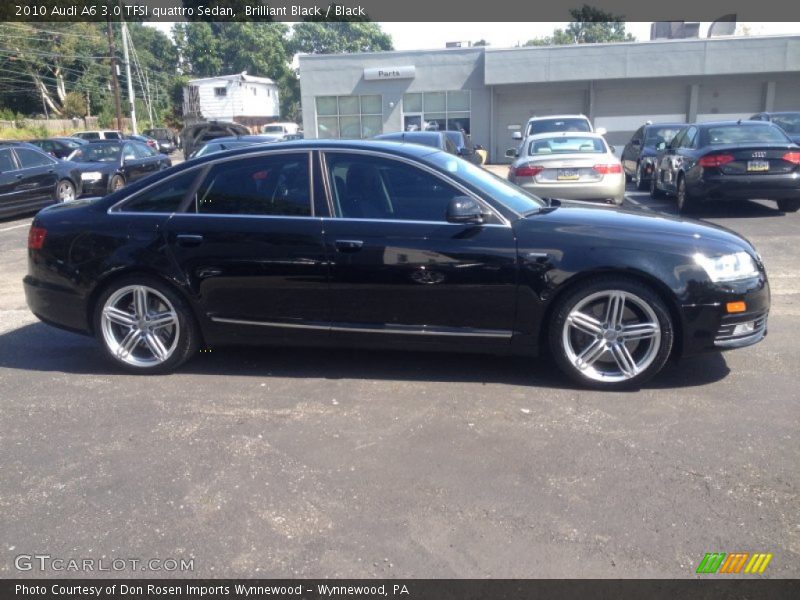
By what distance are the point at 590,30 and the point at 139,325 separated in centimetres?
12179

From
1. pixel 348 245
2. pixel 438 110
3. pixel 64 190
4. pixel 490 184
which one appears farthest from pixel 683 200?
pixel 438 110

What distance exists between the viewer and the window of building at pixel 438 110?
32.9 m

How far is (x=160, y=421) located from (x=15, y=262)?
685 centimetres

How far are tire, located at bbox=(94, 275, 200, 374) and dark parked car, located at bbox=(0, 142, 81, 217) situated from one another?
10615mm

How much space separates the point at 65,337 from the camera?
20.8 ft

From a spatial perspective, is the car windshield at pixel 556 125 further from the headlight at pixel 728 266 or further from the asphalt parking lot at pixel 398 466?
the headlight at pixel 728 266

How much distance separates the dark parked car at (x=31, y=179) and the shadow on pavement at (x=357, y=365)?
9726mm

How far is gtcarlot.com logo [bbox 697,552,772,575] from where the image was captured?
294cm

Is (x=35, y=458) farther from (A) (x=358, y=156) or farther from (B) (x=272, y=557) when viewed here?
(A) (x=358, y=156)

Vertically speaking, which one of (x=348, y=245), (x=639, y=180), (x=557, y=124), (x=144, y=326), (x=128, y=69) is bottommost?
(x=639, y=180)

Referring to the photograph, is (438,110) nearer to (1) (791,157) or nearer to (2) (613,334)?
(1) (791,157)

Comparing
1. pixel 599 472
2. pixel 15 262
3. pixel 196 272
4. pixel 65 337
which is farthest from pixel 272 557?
pixel 15 262

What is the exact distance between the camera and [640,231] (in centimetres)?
475

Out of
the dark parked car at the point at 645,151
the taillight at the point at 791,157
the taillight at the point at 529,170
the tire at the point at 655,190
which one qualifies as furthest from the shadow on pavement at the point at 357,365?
the dark parked car at the point at 645,151
